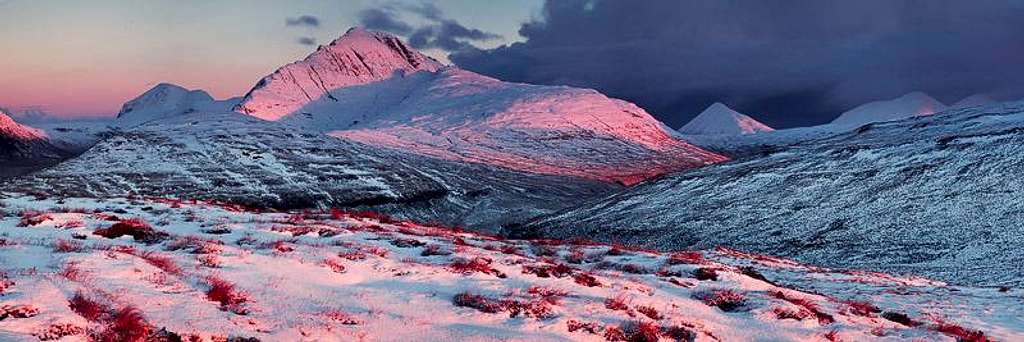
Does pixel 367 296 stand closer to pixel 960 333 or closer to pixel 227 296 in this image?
pixel 227 296

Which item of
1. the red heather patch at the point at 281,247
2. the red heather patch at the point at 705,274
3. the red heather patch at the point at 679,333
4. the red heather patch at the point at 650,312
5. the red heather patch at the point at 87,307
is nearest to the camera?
the red heather patch at the point at 87,307

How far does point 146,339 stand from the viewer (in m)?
11.6

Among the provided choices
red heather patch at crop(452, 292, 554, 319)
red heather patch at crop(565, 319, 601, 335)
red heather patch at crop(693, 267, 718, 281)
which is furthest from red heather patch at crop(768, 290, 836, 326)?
red heather patch at crop(452, 292, 554, 319)

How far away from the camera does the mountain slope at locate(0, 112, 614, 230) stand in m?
130

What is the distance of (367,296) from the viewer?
620 inches

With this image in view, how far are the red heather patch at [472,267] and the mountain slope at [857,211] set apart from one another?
140 feet

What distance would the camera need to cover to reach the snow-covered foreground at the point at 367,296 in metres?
12.9

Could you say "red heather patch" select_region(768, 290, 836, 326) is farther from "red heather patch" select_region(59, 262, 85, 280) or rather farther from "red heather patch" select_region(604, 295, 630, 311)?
"red heather patch" select_region(59, 262, 85, 280)

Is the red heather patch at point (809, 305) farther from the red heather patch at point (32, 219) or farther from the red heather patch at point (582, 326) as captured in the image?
the red heather patch at point (32, 219)

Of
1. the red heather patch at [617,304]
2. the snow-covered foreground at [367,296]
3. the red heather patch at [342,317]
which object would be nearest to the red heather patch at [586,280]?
the snow-covered foreground at [367,296]

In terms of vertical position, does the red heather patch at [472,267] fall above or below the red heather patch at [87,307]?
above

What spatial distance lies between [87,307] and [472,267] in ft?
30.5

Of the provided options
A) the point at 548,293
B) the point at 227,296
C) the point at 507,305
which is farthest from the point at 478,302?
the point at 227,296

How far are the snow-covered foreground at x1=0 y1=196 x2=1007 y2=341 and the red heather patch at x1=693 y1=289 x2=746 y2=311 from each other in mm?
51
